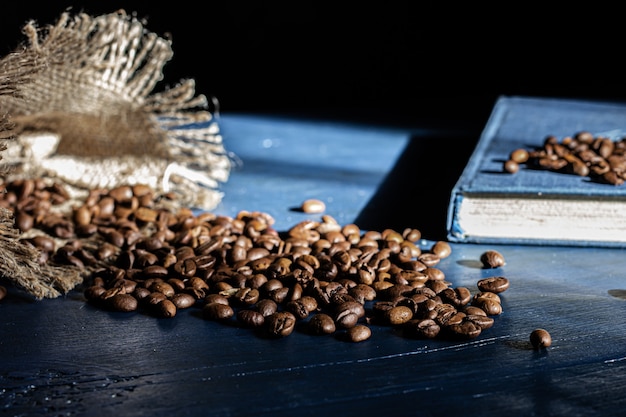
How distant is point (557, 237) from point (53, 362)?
39.1 inches

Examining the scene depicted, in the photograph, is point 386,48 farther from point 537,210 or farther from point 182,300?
point 182,300

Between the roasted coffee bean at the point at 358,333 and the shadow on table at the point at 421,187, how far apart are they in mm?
523

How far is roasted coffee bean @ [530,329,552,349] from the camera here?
1.29 meters

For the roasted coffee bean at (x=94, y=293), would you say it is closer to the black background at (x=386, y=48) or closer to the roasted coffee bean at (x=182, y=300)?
the roasted coffee bean at (x=182, y=300)

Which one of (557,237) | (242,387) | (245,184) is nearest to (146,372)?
(242,387)

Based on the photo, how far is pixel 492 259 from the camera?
1632 mm

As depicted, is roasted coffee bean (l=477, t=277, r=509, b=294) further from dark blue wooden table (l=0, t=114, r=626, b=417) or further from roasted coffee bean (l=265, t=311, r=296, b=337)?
roasted coffee bean (l=265, t=311, r=296, b=337)

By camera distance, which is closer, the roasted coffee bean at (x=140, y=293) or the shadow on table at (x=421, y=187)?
the roasted coffee bean at (x=140, y=293)

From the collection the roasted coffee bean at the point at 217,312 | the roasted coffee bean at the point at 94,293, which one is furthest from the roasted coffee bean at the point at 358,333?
the roasted coffee bean at the point at 94,293

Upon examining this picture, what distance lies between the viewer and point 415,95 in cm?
420

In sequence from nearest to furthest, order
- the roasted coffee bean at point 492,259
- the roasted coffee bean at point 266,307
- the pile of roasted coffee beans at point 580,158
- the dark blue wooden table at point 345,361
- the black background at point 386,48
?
the dark blue wooden table at point 345,361 → the roasted coffee bean at point 266,307 → the roasted coffee bean at point 492,259 → the pile of roasted coffee beans at point 580,158 → the black background at point 386,48

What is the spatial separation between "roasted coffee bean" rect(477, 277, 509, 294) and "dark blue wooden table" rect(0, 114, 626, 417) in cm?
3

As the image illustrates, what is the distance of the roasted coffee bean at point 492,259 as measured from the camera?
1.63m

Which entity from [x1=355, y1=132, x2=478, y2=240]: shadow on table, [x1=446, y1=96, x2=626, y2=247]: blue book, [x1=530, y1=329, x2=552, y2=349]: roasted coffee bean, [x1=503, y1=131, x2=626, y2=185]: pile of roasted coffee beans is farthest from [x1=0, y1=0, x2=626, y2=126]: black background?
[x1=530, y1=329, x2=552, y2=349]: roasted coffee bean
